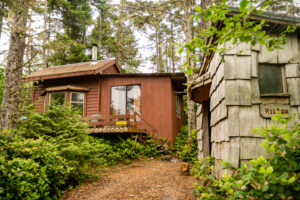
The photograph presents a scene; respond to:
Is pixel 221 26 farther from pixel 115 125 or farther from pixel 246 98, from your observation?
pixel 115 125

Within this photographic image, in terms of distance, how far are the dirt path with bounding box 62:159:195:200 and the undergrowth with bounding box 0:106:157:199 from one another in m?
0.50

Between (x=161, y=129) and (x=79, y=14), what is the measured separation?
1304 centimetres

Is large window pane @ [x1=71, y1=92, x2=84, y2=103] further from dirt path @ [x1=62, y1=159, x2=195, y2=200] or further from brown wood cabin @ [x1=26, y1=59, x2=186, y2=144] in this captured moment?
dirt path @ [x1=62, y1=159, x2=195, y2=200]

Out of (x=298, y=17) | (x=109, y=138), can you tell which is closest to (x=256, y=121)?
(x=298, y=17)

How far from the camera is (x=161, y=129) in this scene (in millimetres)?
11891

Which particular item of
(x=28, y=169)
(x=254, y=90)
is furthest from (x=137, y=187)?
(x=254, y=90)

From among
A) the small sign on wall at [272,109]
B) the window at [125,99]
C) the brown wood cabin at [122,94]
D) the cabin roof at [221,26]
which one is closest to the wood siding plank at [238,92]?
the small sign on wall at [272,109]

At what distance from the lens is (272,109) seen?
12.1 feet

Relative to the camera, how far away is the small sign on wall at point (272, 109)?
3.65 meters

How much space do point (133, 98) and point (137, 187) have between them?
24.1ft

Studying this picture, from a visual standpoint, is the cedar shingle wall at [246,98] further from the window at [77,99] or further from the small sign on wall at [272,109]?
the window at [77,99]

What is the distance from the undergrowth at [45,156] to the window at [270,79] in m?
4.46

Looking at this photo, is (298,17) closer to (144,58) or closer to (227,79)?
(227,79)

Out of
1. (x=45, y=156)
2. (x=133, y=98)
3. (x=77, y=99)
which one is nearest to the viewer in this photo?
(x=45, y=156)
